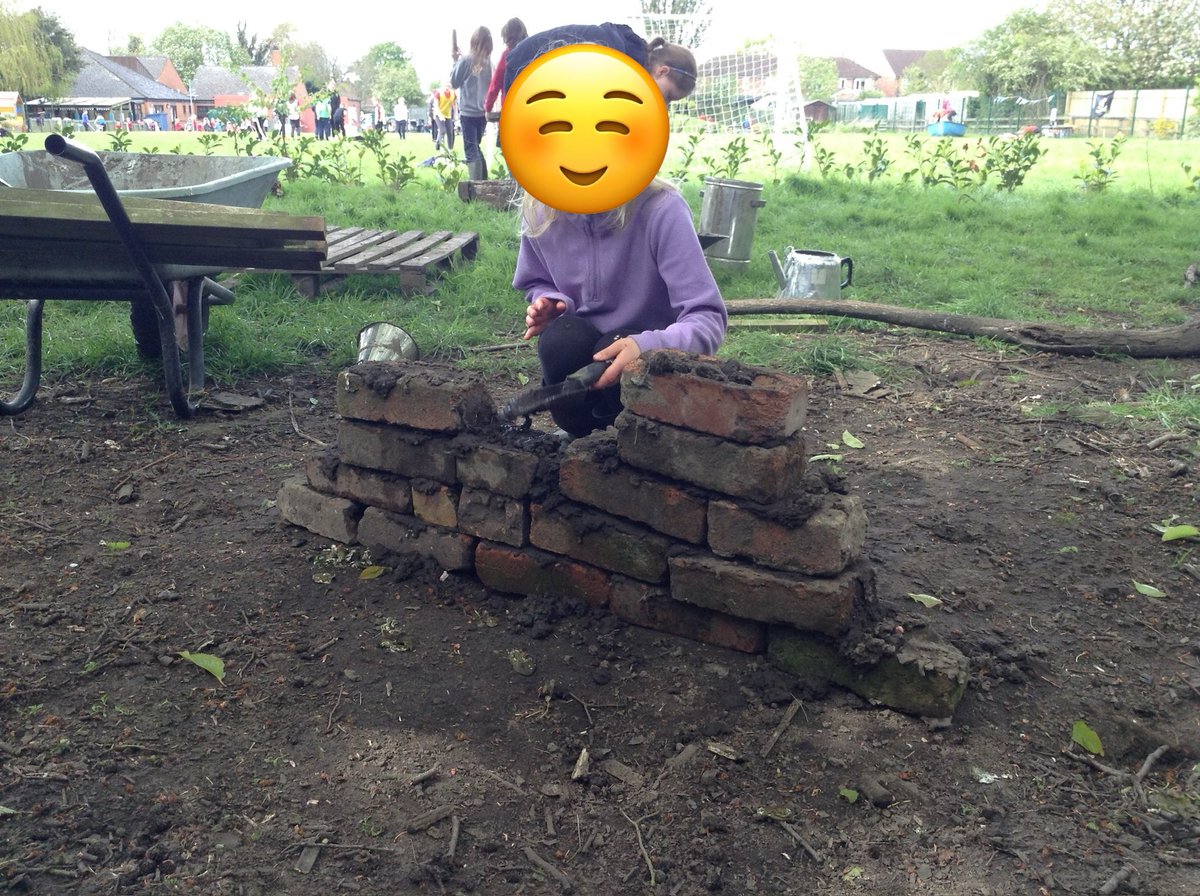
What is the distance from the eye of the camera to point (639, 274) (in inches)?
101

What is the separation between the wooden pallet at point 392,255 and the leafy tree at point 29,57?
43.6 meters

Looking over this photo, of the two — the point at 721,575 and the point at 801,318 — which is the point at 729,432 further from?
the point at 801,318

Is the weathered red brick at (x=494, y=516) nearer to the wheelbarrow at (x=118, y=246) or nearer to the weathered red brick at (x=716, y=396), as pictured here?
the weathered red brick at (x=716, y=396)

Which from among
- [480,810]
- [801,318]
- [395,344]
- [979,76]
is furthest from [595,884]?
[979,76]

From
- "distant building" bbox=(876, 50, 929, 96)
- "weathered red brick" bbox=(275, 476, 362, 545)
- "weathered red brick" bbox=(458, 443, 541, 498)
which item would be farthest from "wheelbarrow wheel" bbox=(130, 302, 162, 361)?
"distant building" bbox=(876, 50, 929, 96)

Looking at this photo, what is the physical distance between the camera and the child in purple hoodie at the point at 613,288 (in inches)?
95.7

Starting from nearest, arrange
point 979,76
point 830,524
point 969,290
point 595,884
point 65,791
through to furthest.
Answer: point 595,884, point 65,791, point 830,524, point 969,290, point 979,76

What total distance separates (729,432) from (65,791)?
1.45m

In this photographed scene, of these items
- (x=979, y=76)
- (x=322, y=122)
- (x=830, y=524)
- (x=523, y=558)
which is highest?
(x=979, y=76)

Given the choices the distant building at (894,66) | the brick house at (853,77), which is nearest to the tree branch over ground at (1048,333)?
the brick house at (853,77)

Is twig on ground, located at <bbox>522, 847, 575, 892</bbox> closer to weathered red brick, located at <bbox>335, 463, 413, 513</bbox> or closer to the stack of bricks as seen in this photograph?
the stack of bricks

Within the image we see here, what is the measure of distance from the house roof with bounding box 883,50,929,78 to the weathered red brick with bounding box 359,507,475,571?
4474 inches

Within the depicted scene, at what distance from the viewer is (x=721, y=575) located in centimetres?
208
